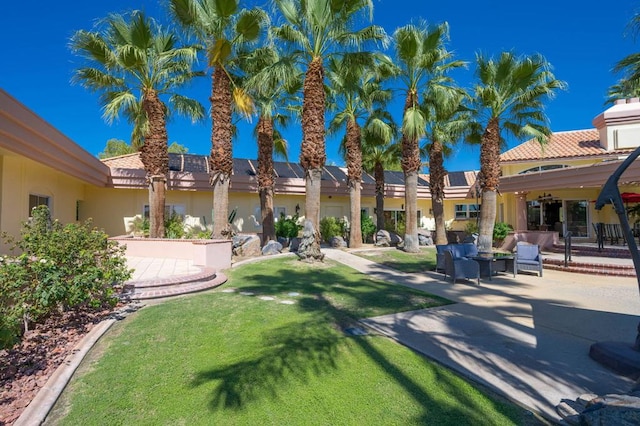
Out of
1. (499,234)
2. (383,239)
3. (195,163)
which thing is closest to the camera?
(499,234)

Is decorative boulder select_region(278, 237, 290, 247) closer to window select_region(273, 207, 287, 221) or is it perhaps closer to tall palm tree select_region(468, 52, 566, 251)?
window select_region(273, 207, 287, 221)

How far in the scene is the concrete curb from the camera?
329 cm

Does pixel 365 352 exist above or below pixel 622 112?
below

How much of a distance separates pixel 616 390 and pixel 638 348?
1.11 meters

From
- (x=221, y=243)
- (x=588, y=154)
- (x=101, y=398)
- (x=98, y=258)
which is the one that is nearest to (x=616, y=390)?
(x=101, y=398)

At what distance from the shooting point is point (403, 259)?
15.0 m

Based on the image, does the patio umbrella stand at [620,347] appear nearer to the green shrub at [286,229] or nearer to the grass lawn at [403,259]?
the grass lawn at [403,259]

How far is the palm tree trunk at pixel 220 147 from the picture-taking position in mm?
14211

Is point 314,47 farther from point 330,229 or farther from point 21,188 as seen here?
point 21,188

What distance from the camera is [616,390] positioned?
12.4 ft

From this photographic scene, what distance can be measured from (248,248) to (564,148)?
20986mm

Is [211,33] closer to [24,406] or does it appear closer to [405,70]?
[405,70]

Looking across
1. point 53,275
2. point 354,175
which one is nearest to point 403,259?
point 354,175

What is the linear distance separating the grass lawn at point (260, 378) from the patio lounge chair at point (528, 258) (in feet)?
25.3
